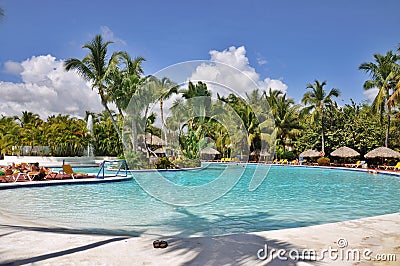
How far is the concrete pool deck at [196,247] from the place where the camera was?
12.1 ft

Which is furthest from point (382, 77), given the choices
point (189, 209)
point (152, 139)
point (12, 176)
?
point (12, 176)

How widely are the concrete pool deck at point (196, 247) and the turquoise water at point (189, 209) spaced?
1669 millimetres

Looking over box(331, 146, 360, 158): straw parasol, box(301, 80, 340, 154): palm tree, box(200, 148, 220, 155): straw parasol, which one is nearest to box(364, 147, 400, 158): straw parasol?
box(331, 146, 360, 158): straw parasol

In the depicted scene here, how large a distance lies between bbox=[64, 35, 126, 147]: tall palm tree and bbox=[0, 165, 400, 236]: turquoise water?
37.4ft

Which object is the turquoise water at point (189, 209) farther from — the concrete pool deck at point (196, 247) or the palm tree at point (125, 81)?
the palm tree at point (125, 81)

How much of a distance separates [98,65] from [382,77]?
2069cm

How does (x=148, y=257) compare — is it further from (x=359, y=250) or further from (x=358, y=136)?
(x=358, y=136)

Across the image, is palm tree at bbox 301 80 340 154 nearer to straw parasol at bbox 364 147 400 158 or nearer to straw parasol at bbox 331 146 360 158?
straw parasol at bbox 331 146 360 158

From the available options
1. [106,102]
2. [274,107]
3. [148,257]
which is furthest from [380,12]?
[274,107]

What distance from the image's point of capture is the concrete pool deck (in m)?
3.69

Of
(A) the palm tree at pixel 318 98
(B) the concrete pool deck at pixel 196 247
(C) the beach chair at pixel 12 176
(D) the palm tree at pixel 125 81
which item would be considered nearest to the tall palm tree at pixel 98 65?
(D) the palm tree at pixel 125 81

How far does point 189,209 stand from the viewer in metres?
8.79

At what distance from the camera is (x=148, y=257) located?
3801mm

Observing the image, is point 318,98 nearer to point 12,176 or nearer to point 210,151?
point 210,151
